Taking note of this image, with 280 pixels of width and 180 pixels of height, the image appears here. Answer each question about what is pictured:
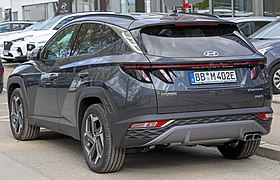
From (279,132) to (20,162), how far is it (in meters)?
3.56

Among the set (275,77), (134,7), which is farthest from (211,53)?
(134,7)

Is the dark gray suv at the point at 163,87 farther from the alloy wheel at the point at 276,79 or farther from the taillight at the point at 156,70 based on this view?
the alloy wheel at the point at 276,79

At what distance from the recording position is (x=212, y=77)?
6.70 m

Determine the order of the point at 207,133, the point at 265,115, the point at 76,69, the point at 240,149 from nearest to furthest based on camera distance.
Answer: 1. the point at 207,133
2. the point at 265,115
3. the point at 76,69
4. the point at 240,149

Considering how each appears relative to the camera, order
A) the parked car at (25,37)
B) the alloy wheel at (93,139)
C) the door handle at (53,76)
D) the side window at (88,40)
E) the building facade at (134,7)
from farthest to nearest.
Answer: the building facade at (134,7)
the parked car at (25,37)
the door handle at (53,76)
the side window at (88,40)
the alloy wheel at (93,139)

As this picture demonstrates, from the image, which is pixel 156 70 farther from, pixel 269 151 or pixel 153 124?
pixel 269 151

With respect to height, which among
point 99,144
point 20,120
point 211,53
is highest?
point 211,53

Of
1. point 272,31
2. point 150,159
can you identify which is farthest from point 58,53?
point 272,31

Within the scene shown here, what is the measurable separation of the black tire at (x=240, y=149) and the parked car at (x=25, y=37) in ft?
43.5

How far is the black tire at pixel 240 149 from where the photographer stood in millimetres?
7602

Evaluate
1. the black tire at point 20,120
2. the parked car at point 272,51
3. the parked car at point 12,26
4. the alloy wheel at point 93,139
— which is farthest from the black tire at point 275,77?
the parked car at point 12,26

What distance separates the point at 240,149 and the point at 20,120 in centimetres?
336

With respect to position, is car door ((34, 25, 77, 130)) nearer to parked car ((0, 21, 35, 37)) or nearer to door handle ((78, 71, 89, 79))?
door handle ((78, 71, 89, 79))

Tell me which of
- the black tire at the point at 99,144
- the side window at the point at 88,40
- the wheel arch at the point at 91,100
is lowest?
the black tire at the point at 99,144
